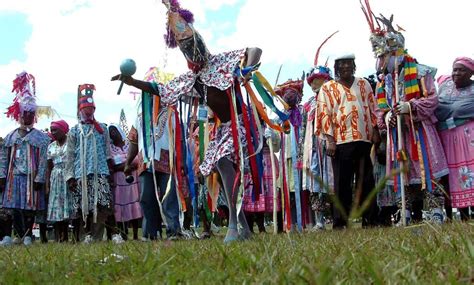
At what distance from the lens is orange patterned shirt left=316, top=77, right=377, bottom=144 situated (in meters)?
6.00

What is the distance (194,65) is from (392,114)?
2303 mm

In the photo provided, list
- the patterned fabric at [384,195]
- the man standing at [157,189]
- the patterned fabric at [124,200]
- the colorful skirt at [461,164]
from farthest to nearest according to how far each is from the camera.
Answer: the patterned fabric at [124,200] < the patterned fabric at [384,195] < the man standing at [157,189] < the colorful skirt at [461,164]

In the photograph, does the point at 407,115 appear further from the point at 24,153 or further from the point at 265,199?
the point at 24,153

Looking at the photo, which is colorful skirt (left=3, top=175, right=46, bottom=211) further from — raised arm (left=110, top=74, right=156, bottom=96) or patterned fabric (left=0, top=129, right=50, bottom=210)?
raised arm (left=110, top=74, right=156, bottom=96)

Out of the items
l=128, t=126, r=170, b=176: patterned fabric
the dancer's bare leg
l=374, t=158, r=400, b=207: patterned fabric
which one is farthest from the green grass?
l=374, t=158, r=400, b=207: patterned fabric

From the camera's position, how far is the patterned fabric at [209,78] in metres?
4.33

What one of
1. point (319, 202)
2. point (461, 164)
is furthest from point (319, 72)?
point (461, 164)

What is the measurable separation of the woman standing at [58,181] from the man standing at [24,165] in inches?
8.3

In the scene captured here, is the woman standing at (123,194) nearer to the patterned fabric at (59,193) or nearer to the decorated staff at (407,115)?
the patterned fabric at (59,193)

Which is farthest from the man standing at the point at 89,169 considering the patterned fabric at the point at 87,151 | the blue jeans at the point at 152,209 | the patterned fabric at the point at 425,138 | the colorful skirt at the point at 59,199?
the patterned fabric at the point at 425,138

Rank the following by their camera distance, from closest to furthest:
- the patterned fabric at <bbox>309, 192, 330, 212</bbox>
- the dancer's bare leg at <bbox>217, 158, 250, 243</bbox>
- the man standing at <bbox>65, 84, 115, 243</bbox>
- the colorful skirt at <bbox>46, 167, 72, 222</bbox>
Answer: the dancer's bare leg at <bbox>217, 158, 250, 243</bbox>
the man standing at <bbox>65, 84, 115, 243</bbox>
the patterned fabric at <bbox>309, 192, 330, 212</bbox>
the colorful skirt at <bbox>46, 167, 72, 222</bbox>

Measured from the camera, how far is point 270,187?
888 centimetres

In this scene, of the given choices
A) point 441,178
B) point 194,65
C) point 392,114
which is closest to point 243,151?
point 194,65

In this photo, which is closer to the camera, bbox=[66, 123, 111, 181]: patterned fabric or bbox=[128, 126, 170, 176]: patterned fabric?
bbox=[128, 126, 170, 176]: patterned fabric
